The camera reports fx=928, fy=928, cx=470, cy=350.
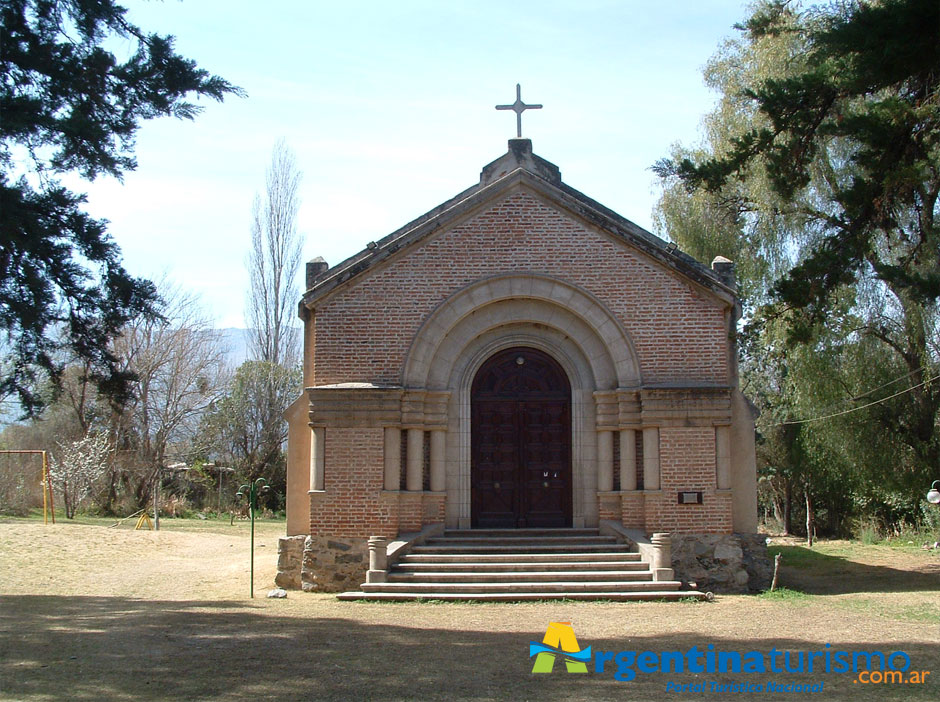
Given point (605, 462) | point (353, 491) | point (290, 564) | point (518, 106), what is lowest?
point (290, 564)

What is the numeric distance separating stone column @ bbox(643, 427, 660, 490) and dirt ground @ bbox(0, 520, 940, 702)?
2.38 m

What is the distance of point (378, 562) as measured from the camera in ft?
46.8

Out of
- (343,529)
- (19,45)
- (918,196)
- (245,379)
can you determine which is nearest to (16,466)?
(245,379)

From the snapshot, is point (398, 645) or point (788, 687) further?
point (398, 645)

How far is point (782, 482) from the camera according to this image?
104 ft

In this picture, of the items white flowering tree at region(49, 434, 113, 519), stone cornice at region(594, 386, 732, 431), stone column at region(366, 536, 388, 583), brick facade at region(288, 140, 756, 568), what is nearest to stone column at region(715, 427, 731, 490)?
brick facade at region(288, 140, 756, 568)

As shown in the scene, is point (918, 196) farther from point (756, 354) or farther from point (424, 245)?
point (756, 354)

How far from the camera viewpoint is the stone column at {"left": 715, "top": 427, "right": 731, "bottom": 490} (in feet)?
50.8

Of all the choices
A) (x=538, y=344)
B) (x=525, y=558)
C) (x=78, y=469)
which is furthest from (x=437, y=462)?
(x=78, y=469)

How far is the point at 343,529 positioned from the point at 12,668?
7.20m

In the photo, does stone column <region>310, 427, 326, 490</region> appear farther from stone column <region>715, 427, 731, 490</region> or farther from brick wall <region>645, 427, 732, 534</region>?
stone column <region>715, 427, 731, 490</region>

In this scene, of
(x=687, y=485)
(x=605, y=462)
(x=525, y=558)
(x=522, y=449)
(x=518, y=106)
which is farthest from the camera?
(x=518, y=106)

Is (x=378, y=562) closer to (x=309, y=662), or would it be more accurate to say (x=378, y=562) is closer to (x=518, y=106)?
(x=309, y=662)

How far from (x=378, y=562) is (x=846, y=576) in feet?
30.1
